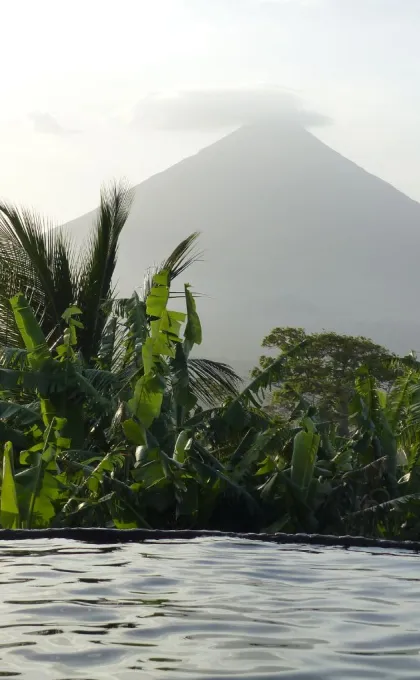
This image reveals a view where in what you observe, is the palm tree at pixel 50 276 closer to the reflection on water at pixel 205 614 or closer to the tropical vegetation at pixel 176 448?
the tropical vegetation at pixel 176 448

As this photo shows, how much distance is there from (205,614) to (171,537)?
3.02 m

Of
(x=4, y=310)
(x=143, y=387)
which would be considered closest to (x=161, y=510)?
(x=143, y=387)

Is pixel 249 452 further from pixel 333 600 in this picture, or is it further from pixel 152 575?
pixel 333 600

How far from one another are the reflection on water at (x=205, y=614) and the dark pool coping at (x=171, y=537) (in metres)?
0.52

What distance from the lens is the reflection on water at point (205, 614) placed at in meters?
2.84

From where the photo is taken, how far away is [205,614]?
3697 millimetres

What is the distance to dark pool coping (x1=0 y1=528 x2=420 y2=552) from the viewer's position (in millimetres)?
6496

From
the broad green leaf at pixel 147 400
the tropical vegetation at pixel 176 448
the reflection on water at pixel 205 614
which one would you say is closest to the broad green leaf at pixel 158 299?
the tropical vegetation at pixel 176 448

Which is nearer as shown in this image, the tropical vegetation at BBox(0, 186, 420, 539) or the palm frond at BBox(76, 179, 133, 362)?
the tropical vegetation at BBox(0, 186, 420, 539)

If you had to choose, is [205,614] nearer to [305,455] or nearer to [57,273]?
[305,455]

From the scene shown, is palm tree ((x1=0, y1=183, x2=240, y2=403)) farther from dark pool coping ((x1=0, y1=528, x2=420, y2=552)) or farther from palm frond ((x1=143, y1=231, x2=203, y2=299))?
dark pool coping ((x1=0, y1=528, x2=420, y2=552))

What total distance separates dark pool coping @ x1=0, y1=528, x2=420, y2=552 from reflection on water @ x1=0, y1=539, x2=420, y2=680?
0.52 meters

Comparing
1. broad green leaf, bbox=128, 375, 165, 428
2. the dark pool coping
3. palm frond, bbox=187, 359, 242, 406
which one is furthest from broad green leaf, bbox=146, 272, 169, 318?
palm frond, bbox=187, 359, 242, 406

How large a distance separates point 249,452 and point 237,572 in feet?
16.2
